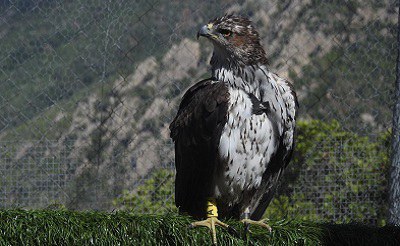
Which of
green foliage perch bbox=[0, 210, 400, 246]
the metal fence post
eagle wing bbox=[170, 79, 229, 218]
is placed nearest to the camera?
green foliage perch bbox=[0, 210, 400, 246]

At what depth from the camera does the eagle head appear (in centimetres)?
467

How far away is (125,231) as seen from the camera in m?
3.90

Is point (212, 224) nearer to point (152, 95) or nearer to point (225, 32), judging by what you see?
point (225, 32)

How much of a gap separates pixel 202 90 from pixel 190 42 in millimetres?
1493

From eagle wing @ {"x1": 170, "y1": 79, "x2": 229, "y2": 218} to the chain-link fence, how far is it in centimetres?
123

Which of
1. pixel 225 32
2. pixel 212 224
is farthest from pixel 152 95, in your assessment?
pixel 212 224

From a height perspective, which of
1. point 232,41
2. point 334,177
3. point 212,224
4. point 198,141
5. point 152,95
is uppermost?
point 232,41

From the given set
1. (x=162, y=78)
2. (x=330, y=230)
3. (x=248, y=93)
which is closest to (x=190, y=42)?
(x=162, y=78)

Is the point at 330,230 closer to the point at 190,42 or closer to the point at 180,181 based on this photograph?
the point at 180,181

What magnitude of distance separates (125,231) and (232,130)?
82cm

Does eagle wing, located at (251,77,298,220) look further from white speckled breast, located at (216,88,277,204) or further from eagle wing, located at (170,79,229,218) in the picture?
eagle wing, located at (170,79,229,218)

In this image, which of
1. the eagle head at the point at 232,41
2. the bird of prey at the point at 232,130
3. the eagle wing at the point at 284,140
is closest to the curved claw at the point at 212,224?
the bird of prey at the point at 232,130

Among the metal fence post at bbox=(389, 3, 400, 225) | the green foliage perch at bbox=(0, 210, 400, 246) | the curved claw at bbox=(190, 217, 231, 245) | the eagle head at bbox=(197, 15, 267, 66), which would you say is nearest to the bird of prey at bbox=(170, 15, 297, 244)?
the eagle head at bbox=(197, 15, 267, 66)

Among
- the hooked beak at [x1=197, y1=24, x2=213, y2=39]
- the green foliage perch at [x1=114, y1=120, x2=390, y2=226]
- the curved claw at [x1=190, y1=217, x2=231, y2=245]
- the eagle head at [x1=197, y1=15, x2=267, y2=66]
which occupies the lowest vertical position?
the green foliage perch at [x1=114, y1=120, x2=390, y2=226]
